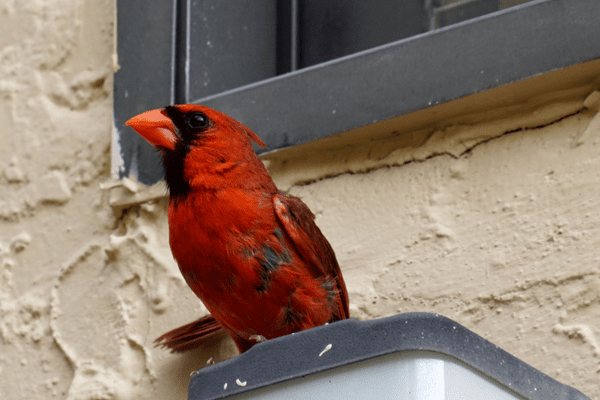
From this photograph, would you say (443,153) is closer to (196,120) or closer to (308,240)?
(308,240)

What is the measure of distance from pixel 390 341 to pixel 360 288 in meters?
0.77

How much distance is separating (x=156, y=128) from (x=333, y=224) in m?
0.56

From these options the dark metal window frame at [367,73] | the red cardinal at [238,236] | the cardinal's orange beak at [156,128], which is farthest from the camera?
the dark metal window frame at [367,73]

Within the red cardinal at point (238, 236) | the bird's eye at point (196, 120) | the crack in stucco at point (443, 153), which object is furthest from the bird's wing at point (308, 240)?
the crack in stucco at point (443, 153)

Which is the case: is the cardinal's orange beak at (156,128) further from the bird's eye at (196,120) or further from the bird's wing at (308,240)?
the bird's wing at (308,240)

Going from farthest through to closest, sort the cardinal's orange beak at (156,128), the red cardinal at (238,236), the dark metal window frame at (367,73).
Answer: the dark metal window frame at (367,73) < the cardinal's orange beak at (156,128) < the red cardinal at (238,236)

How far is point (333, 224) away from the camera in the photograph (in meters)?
1.85

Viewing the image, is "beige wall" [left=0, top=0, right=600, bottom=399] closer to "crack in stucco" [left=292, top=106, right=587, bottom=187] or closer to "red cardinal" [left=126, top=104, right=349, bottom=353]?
"crack in stucco" [left=292, top=106, right=587, bottom=187]

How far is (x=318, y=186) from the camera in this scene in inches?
74.9

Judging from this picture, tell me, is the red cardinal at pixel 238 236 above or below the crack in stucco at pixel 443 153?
below

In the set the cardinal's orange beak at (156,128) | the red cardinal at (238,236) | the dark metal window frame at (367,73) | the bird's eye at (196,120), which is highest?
the dark metal window frame at (367,73)

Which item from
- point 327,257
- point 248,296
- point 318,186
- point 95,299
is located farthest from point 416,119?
point 95,299

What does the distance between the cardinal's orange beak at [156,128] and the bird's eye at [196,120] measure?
0.12ft

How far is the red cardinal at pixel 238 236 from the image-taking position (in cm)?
134
